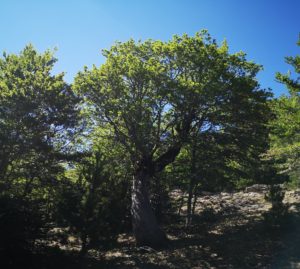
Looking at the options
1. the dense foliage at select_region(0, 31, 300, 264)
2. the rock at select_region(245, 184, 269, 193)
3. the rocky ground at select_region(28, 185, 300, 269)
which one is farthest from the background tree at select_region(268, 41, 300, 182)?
the rock at select_region(245, 184, 269, 193)

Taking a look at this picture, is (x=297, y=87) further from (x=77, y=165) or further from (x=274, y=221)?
(x=77, y=165)

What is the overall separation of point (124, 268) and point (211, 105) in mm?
7607

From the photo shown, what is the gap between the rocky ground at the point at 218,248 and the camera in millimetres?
11961

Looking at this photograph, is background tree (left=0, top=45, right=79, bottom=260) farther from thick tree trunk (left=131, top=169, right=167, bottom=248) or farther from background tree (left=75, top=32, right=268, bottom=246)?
thick tree trunk (left=131, top=169, right=167, bottom=248)

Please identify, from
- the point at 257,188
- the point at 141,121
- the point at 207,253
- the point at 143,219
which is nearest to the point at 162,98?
the point at 141,121

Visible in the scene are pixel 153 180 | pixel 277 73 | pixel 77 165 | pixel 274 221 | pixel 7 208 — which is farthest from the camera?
pixel 153 180

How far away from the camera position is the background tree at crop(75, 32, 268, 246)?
50.8ft

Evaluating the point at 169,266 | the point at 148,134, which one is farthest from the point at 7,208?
the point at 148,134

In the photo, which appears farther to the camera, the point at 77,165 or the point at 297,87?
the point at 77,165

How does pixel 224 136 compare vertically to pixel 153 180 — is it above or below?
above

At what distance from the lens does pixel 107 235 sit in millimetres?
12602

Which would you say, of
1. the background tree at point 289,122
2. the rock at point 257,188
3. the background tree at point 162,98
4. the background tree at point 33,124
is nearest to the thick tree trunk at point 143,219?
the background tree at point 162,98

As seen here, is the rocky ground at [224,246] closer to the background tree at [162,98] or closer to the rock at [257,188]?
the background tree at [162,98]

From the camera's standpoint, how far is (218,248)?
1370 centimetres
